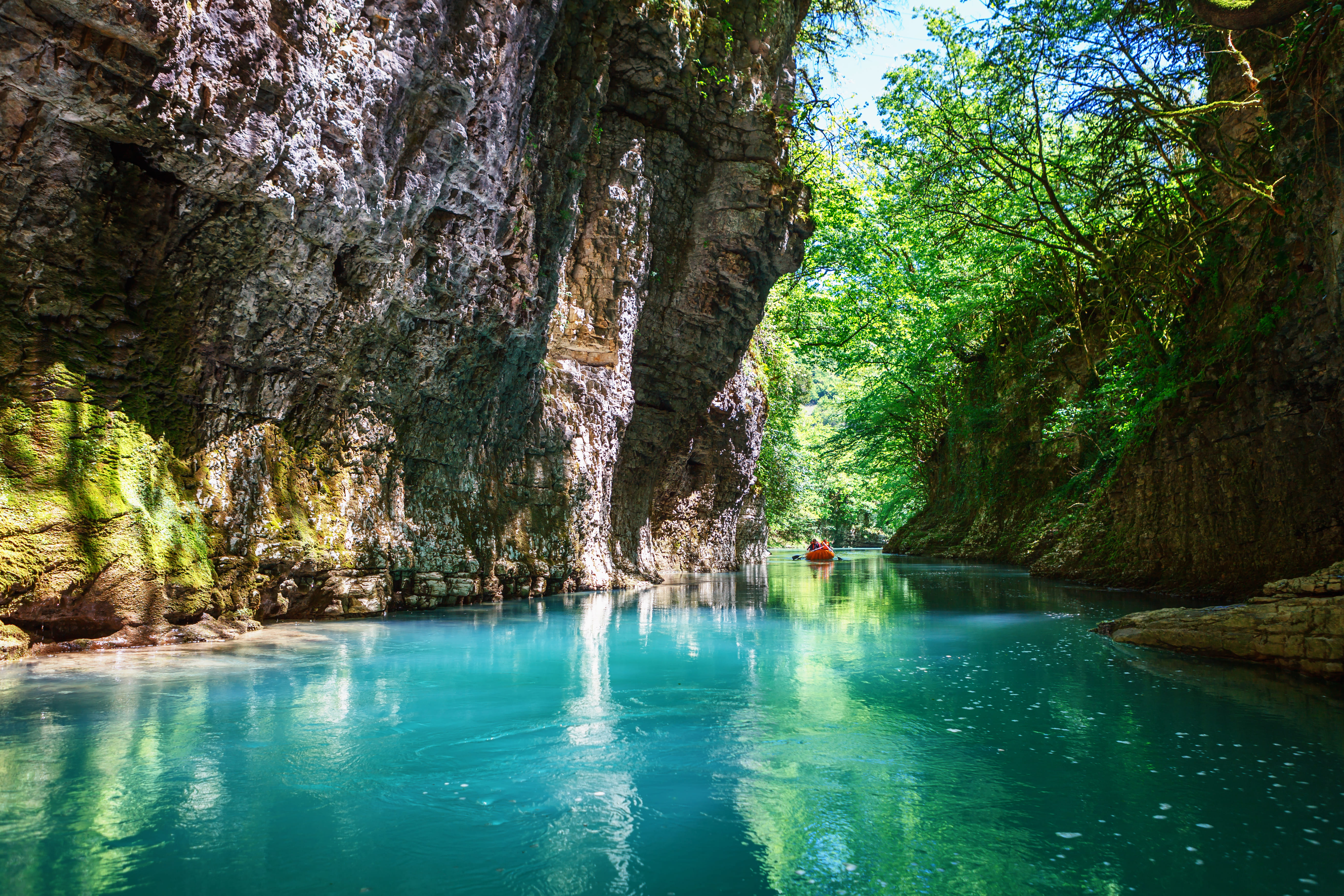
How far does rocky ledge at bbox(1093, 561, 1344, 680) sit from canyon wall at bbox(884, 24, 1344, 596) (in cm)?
280

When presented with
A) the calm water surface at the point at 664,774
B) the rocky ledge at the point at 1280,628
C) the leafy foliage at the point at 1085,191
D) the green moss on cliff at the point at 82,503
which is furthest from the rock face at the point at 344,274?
the rocky ledge at the point at 1280,628

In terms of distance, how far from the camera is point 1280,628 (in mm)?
6969

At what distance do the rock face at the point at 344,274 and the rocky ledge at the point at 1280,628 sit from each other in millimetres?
9580

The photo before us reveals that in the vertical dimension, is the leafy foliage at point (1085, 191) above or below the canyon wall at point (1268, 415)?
above

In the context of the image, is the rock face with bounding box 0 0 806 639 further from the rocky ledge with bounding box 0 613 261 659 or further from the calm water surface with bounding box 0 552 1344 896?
the calm water surface with bounding box 0 552 1344 896

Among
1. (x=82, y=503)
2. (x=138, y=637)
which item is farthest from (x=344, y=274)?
(x=138, y=637)

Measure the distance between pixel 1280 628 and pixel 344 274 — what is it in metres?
10.2

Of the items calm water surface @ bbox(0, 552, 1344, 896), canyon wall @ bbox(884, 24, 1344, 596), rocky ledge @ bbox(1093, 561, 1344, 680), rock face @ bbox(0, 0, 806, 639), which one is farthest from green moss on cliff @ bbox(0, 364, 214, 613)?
canyon wall @ bbox(884, 24, 1344, 596)

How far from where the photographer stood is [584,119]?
1312 cm

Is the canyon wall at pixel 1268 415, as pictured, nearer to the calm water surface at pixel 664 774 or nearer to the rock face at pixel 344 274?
the calm water surface at pixel 664 774

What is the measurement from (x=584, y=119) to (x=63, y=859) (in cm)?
1213

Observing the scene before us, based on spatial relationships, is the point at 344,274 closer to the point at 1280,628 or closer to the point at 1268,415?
the point at 1280,628

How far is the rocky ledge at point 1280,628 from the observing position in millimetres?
6590

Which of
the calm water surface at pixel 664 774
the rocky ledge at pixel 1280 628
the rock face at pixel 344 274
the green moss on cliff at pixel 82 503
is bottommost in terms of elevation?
the calm water surface at pixel 664 774
